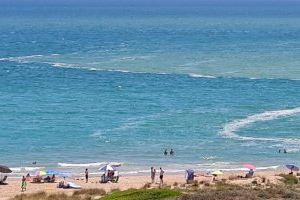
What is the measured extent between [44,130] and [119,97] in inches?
641

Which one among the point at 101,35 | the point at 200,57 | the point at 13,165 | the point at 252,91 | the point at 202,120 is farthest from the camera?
the point at 101,35

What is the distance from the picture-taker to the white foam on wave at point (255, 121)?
62562 mm

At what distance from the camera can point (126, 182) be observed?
164ft

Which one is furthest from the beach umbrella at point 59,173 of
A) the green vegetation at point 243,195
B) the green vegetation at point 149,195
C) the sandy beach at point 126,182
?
the green vegetation at point 243,195

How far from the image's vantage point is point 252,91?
8462cm

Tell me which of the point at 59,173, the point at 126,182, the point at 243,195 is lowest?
the point at 243,195

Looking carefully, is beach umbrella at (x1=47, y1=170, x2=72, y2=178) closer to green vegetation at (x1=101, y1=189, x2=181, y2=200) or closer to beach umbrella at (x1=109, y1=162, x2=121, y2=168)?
beach umbrella at (x1=109, y1=162, x2=121, y2=168)

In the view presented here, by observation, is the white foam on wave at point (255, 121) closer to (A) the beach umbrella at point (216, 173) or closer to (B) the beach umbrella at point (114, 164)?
(B) the beach umbrella at point (114, 164)

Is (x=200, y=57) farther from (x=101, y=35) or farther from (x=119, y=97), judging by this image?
(x=101, y=35)

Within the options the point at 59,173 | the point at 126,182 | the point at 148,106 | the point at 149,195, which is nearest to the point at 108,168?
the point at 126,182

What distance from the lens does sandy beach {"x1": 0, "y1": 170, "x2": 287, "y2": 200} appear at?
46.7 metres

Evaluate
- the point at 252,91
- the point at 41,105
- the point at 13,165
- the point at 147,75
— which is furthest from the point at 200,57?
the point at 13,165

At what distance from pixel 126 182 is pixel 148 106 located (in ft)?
83.7

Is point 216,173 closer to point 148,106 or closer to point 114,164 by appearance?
point 114,164
